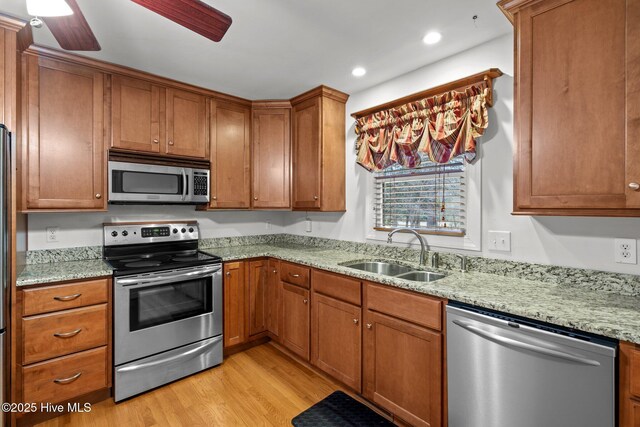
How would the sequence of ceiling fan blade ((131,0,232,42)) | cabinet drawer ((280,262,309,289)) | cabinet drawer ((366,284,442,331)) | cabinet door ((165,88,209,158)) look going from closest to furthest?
ceiling fan blade ((131,0,232,42)), cabinet drawer ((366,284,442,331)), cabinet drawer ((280,262,309,289)), cabinet door ((165,88,209,158))

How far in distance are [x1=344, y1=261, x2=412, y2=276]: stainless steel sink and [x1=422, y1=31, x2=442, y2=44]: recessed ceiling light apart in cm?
156

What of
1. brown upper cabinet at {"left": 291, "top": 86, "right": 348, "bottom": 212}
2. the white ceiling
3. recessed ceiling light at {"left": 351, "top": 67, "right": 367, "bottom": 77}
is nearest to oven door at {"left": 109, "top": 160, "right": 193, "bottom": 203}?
the white ceiling

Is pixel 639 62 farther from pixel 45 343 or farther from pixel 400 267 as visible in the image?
pixel 45 343

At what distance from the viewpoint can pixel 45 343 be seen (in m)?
1.95

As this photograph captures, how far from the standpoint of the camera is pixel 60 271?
2096 mm

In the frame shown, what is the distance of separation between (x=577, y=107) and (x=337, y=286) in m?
1.65

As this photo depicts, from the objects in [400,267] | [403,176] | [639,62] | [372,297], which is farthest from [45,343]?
[639,62]

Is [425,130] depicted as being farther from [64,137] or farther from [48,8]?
[64,137]

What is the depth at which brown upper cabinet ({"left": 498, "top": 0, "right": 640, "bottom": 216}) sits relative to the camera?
1311mm

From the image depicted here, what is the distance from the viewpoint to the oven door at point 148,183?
2441mm

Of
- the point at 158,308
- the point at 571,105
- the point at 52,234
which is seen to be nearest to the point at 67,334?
the point at 158,308

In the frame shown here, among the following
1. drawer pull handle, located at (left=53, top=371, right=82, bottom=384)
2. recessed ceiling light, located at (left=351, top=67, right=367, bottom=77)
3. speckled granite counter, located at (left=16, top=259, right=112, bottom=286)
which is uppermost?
recessed ceiling light, located at (left=351, top=67, right=367, bottom=77)

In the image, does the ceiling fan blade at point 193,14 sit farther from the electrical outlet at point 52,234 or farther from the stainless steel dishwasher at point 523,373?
the electrical outlet at point 52,234

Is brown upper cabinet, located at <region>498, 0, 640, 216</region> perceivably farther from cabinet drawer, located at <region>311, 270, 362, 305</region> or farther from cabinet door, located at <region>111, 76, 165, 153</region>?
cabinet door, located at <region>111, 76, 165, 153</region>
